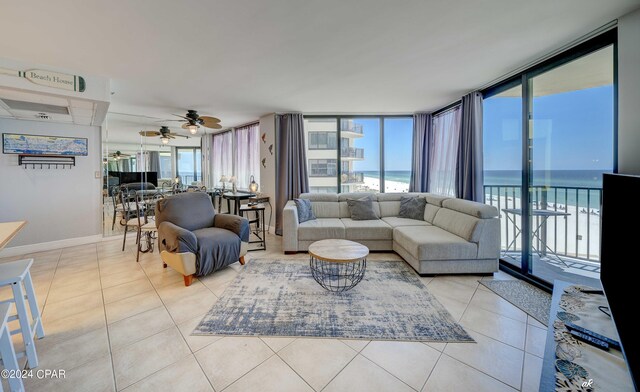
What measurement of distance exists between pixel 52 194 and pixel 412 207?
244 inches

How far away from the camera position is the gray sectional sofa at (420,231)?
291cm

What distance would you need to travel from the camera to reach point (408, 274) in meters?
3.01

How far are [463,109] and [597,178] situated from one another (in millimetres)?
1843

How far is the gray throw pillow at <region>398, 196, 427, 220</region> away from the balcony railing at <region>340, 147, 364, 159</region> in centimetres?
141

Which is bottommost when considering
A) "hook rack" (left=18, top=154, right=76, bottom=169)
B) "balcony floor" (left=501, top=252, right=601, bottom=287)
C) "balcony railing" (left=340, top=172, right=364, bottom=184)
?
"balcony floor" (left=501, top=252, right=601, bottom=287)

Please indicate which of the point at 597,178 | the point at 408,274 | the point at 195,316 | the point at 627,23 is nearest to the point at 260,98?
the point at 195,316

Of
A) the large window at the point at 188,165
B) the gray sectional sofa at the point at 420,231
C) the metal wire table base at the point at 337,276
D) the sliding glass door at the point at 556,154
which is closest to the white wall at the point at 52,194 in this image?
the large window at the point at 188,165

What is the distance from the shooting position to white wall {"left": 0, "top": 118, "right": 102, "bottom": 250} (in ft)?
12.2

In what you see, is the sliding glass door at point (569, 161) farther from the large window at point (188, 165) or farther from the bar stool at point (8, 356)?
the large window at point (188, 165)

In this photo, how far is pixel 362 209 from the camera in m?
4.14

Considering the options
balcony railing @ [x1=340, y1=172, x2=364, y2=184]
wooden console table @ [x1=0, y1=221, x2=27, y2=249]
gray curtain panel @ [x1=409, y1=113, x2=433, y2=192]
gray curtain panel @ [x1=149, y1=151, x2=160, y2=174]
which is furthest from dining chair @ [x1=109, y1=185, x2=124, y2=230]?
gray curtain panel @ [x1=409, y1=113, x2=433, y2=192]

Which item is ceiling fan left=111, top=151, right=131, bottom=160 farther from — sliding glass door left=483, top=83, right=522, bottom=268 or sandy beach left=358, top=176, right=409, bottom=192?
sliding glass door left=483, top=83, right=522, bottom=268

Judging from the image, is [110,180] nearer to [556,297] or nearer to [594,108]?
[556,297]

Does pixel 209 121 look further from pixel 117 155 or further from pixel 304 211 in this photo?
pixel 117 155
